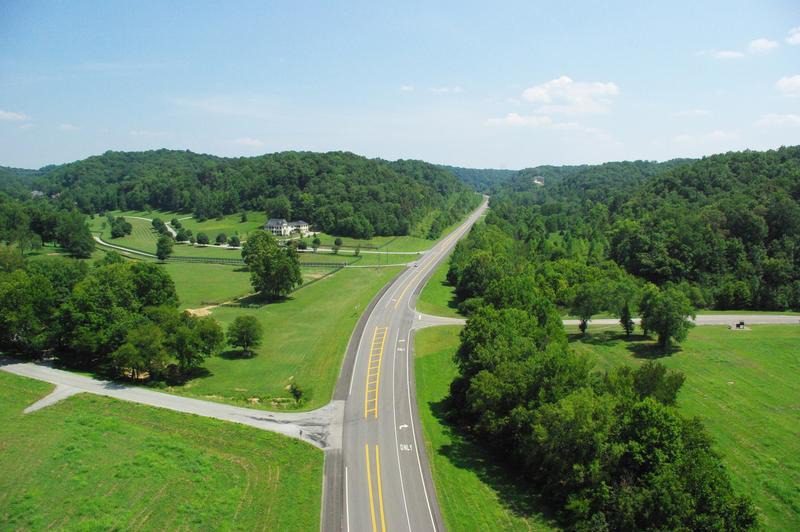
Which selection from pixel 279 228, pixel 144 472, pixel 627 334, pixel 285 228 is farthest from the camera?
pixel 285 228

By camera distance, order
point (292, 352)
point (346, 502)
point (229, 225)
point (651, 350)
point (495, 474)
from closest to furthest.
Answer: point (346, 502) < point (495, 474) < point (651, 350) < point (292, 352) < point (229, 225)

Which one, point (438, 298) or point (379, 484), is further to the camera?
point (438, 298)

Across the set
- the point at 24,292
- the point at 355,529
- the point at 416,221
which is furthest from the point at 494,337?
the point at 416,221

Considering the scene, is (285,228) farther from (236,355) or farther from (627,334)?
(627,334)

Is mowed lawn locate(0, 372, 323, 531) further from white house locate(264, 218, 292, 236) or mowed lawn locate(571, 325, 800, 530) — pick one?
white house locate(264, 218, 292, 236)

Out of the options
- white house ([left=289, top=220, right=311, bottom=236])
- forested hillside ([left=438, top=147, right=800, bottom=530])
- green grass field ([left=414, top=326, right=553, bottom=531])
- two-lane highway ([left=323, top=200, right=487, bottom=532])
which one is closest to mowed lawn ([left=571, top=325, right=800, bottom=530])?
forested hillside ([left=438, top=147, right=800, bottom=530])

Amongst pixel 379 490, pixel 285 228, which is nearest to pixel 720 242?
pixel 379 490

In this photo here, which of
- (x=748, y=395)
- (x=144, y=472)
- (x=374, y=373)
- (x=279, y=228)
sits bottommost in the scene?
(x=144, y=472)
